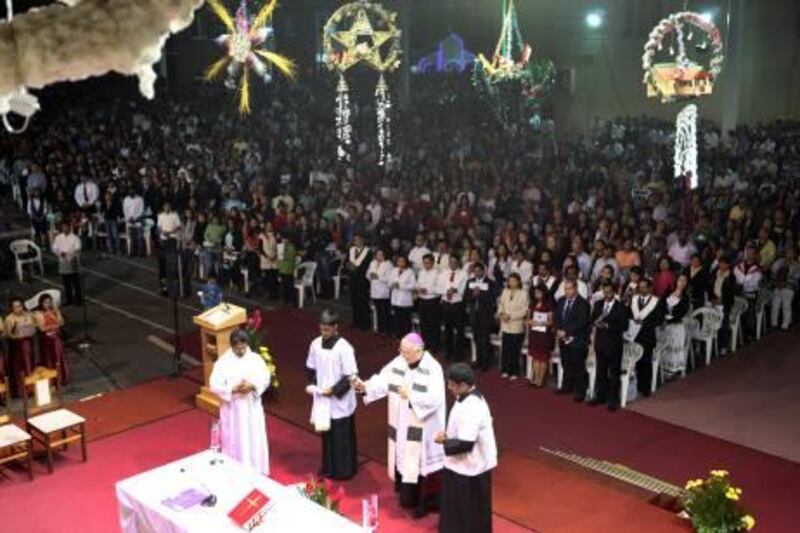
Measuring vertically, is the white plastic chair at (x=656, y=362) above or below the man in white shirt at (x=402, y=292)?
below

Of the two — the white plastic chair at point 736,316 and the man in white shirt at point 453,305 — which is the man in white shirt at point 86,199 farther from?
the white plastic chair at point 736,316

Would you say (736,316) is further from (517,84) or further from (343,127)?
(343,127)

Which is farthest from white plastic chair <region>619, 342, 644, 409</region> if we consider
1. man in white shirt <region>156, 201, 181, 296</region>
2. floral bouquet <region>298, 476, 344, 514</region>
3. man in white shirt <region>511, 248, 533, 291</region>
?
man in white shirt <region>156, 201, 181, 296</region>

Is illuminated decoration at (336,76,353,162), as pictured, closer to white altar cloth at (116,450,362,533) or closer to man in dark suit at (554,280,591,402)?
man in dark suit at (554,280,591,402)

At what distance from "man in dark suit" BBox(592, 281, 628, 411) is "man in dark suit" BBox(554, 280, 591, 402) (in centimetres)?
18

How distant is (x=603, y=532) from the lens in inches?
327

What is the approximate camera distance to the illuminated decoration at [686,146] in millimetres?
18000

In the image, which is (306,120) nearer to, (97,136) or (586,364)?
(97,136)

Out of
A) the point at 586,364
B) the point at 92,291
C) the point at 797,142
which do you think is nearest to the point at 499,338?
the point at 586,364

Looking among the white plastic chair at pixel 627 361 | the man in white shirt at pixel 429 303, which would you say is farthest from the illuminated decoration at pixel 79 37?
the man in white shirt at pixel 429 303

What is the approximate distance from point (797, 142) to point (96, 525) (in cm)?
2096

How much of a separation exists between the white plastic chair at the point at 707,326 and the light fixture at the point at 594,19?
21.3m

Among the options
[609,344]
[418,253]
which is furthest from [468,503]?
[418,253]

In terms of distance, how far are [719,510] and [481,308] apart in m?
5.16
